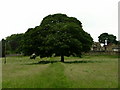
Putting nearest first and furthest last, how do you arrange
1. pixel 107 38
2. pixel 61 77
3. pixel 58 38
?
pixel 61 77, pixel 58 38, pixel 107 38

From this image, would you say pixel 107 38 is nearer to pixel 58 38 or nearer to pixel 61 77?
pixel 58 38

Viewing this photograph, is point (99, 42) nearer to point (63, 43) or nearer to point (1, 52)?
point (1, 52)

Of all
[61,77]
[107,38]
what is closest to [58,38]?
[61,77]

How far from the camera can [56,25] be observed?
55562mm

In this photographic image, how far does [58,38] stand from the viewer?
52875mm

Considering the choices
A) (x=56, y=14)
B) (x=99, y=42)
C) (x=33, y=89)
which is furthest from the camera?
(x=99, y=42)

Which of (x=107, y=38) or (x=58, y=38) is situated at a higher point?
(x=107, y=38)

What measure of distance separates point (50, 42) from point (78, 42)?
5.19 m

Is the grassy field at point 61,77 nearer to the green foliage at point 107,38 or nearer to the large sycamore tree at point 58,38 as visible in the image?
the large sycamore tree at point 58,38

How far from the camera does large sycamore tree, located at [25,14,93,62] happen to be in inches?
2063

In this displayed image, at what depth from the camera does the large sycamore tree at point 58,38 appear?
5241cm

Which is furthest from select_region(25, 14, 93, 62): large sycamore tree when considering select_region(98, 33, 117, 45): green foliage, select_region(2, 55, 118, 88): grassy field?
select_region(98, 33, 117, 45): green foliage

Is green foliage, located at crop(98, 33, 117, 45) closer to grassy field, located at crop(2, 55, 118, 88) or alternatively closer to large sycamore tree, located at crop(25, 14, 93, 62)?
large sycamore tree, located at crop(25, 14, 93, 62)

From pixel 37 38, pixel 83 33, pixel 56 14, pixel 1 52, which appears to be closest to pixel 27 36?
pixel 37 38
